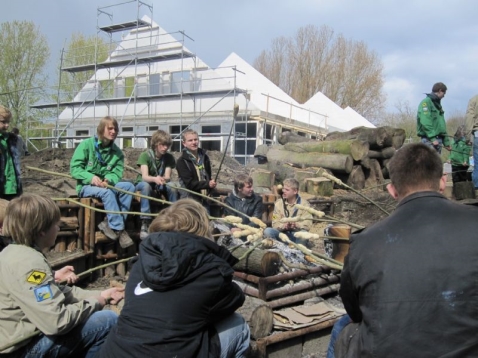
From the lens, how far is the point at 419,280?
1.72 metres

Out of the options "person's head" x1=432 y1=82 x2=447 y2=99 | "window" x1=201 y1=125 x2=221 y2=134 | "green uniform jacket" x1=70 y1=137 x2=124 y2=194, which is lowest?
"green uniform jacket" x1=70 y1=137 x2=124 y2=194

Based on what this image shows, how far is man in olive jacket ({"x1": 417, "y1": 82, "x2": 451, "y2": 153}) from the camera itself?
7.44 m

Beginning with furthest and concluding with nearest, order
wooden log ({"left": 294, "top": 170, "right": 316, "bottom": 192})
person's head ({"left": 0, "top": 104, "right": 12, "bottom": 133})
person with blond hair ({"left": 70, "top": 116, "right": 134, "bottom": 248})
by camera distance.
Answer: wooden log ({"left": 294, "top": 170, "right": 316, "bottom": 192}) < person with blond hair ({"left": 70, "top": 116, "right": 134, "bottom": 248}) < person's head ({"left": 0, "top": 104, "right": 12, "bottom": 133})

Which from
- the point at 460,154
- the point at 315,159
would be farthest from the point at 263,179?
the point at 460,154

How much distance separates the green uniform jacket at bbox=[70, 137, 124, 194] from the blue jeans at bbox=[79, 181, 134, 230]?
83 millimetres

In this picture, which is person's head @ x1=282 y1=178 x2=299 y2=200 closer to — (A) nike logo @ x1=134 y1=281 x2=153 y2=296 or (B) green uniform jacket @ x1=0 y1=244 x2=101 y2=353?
(A) nike logo @ x1=134 y1=281 x2=153 y2=296

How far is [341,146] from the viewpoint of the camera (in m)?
11.6

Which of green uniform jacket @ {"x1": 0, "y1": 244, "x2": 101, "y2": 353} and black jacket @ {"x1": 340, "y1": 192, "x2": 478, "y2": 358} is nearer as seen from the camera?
black jacket @ {"x1": 340, "y1": 192, "x2": 478, "y2": 358}

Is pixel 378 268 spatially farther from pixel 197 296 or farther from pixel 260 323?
pixel 260 323

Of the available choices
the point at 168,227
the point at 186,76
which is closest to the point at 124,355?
the point at 168,227

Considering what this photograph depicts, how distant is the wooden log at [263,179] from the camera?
36.0 feet

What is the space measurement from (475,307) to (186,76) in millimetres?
23088

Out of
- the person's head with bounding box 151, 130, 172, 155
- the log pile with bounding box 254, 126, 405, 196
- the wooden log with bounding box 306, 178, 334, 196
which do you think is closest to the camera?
the person's head with bounding box 151, 130, 172, 155

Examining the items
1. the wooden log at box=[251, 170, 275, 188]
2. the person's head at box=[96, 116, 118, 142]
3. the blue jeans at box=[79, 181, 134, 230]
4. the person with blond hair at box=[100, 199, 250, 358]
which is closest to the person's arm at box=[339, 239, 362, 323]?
the person with blond hair at box=[100, 199, 250, 358]
